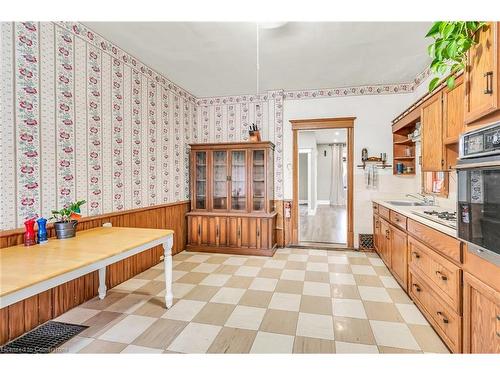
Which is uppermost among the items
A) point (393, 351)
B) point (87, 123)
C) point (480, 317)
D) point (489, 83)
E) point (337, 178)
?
point (87, 123)

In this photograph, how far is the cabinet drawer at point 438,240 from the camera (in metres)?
1.64

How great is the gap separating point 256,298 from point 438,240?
5.39 ft

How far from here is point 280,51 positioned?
3043 mm

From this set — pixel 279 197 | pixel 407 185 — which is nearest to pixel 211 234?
pixel 279 197

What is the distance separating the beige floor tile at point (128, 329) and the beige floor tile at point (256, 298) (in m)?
0.83

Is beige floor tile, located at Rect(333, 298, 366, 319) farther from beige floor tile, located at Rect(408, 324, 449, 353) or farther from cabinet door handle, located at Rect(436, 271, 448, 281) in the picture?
cabinet door handle, located at Rect(436, 271, 448, 281)

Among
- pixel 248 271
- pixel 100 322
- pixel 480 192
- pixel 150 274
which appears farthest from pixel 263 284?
pixel 480 192

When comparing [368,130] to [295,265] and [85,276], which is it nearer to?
[295,265]

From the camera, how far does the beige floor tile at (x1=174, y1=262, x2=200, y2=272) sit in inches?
135

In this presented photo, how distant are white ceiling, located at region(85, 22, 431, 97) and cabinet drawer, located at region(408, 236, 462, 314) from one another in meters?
2.12
